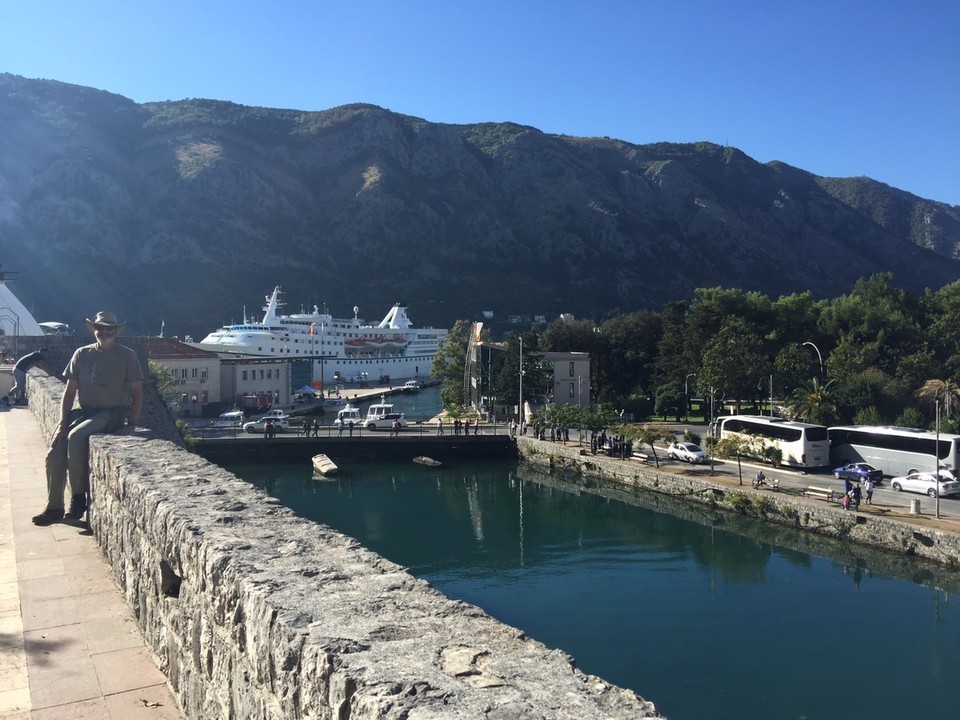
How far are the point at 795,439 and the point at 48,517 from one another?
84.3 ft

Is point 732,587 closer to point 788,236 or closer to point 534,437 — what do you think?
point 534,437

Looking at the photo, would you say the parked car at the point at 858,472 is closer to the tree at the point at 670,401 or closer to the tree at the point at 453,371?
the tree at the point at 670,401

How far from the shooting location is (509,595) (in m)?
17.3

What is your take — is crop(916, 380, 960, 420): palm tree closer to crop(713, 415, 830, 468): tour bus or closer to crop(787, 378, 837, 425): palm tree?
crop(787, 378, 837, 425): palm tree

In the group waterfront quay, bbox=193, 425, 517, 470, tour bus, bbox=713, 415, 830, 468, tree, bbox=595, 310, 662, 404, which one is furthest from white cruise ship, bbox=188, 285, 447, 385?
tour bus, bbox=713, 415, 830, 468

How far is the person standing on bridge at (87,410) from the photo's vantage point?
648 cm

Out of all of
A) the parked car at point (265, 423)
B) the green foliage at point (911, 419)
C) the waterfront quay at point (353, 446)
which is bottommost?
the waterfront quay at point (353, 446)

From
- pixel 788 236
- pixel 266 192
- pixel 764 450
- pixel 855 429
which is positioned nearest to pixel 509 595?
pixel 764 450

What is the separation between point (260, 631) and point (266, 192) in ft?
414

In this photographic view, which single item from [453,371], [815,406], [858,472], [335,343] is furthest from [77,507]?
[335,343]

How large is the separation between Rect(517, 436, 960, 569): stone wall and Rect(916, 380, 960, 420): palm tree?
1081 cm

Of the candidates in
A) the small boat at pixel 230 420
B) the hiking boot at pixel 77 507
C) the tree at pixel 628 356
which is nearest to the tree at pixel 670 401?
the tree at pixel 628 356

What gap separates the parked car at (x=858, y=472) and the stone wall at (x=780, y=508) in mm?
3258

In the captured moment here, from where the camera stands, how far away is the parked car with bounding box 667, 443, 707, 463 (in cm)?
2964
